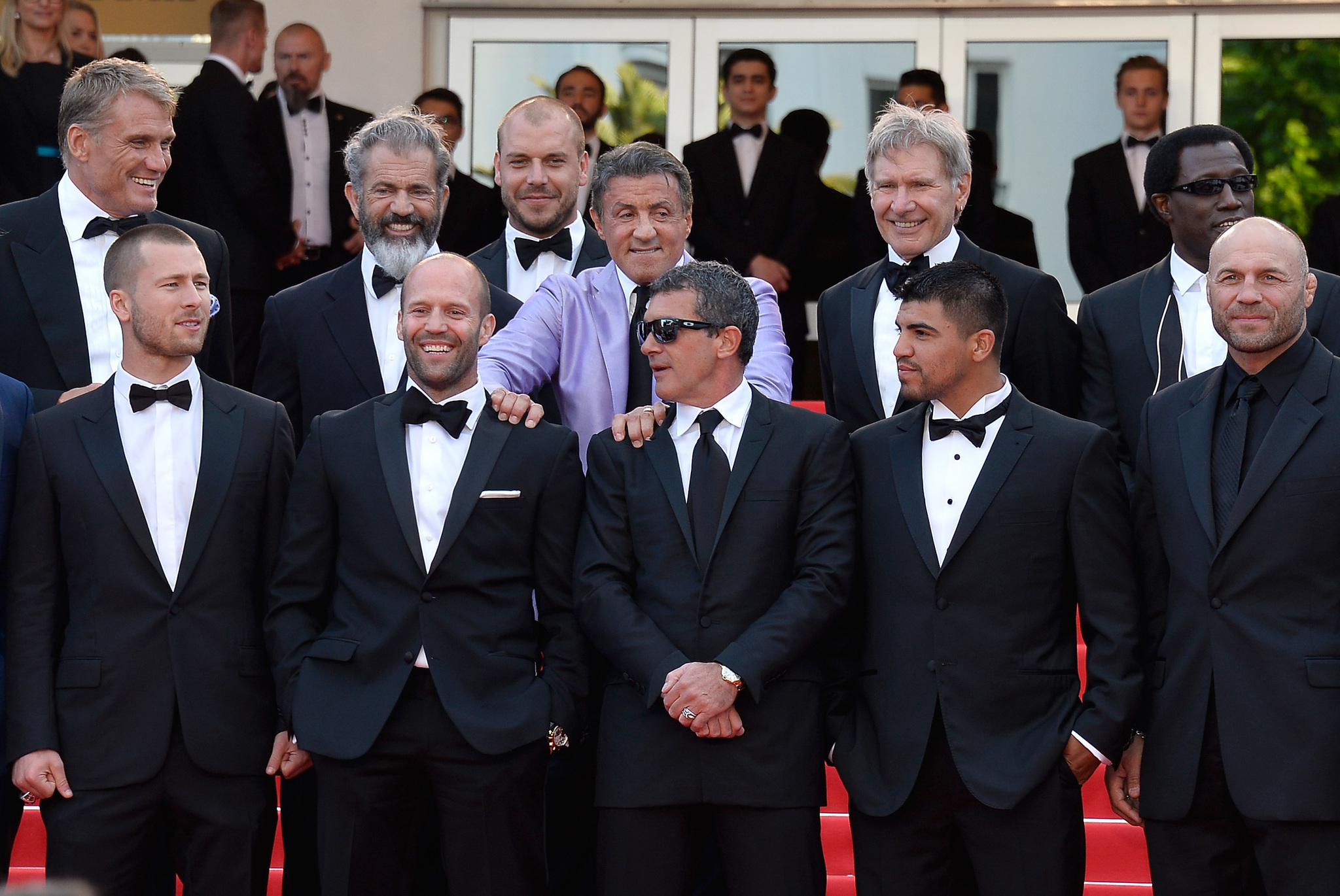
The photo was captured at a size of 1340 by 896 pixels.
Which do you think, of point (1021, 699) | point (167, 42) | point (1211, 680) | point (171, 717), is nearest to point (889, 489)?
point (1021, 699)

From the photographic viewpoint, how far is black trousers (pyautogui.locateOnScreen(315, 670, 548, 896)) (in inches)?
149

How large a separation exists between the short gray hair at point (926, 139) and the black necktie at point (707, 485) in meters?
1.24

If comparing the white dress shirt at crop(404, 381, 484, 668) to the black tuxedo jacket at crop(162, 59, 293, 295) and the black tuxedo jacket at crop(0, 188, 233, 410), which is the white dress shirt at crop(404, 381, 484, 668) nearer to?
the black tuxedo jacket at crop(0, 188, 233, 410)

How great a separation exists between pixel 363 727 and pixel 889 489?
1.39m

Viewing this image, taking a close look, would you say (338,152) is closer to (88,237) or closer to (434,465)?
(88,237)

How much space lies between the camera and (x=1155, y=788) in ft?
12.0

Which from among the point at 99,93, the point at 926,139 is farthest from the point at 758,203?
the point at 99,93

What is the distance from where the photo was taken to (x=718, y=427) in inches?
157

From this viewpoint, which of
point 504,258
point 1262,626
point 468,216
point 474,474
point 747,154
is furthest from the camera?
point 747,154

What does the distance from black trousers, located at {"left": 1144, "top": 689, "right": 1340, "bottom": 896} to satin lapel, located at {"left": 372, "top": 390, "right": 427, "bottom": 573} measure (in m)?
1.86

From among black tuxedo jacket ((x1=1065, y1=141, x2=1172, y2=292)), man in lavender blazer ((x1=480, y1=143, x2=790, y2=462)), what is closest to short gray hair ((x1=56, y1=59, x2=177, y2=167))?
man in lavender blazer ((x1=480, y1=143, x2=790, y2=462))

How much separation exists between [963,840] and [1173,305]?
172cm

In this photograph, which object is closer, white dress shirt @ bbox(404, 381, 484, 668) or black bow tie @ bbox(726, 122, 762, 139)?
white dress shirt @ bbox(404, 381, 484, 668)

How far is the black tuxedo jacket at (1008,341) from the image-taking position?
4.59 metres
